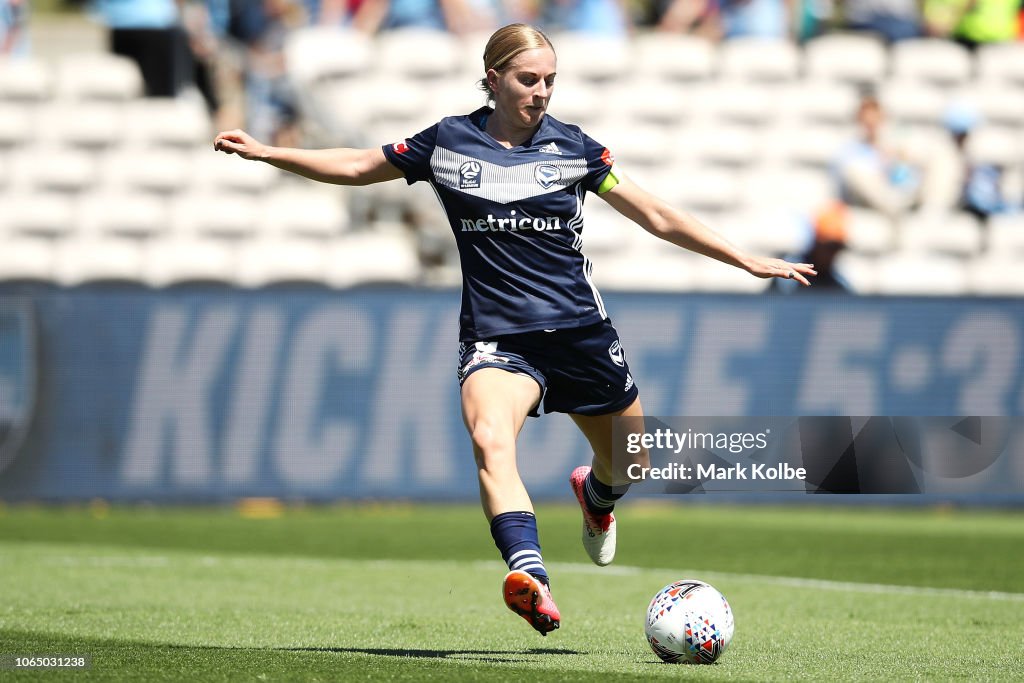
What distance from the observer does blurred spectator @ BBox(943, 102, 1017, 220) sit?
17125mm

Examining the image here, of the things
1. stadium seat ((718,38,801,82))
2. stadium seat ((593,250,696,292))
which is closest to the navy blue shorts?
stadium seat ((593,250,696,292))

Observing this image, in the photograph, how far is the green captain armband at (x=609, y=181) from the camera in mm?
6514

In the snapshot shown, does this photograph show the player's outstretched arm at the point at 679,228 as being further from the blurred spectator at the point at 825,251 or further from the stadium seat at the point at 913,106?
the stadium seat at the point at 913,106

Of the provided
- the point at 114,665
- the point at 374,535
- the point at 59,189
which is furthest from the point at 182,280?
the point at 114,665

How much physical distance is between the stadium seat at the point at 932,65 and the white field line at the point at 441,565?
10.5m

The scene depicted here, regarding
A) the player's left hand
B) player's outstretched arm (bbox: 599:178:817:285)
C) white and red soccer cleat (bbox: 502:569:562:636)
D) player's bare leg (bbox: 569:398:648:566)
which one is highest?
player's outstretched arm (bbox: 599:178:817:285)

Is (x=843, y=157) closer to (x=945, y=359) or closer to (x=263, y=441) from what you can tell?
(x=945, y=359)

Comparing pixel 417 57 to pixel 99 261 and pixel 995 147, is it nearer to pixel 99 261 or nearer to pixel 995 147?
pixel 99 261

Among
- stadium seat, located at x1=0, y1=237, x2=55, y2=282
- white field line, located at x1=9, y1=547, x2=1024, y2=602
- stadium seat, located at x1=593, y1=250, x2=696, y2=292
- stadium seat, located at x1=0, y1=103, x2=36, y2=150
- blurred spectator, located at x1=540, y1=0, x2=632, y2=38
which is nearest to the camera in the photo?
white field line, located at x1=9, y1=547, x2=1024, y2=602

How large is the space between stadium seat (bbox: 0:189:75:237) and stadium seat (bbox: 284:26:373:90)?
2913 mm

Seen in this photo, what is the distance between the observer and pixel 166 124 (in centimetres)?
1733

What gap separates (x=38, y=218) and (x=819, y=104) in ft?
27.8

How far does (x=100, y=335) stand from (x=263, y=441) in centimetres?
165

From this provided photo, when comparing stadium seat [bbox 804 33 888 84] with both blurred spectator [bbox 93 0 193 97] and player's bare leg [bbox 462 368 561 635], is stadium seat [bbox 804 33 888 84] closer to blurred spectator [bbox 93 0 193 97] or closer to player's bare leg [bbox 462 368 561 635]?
blurred spectator [bbox 93 0 193 97]
